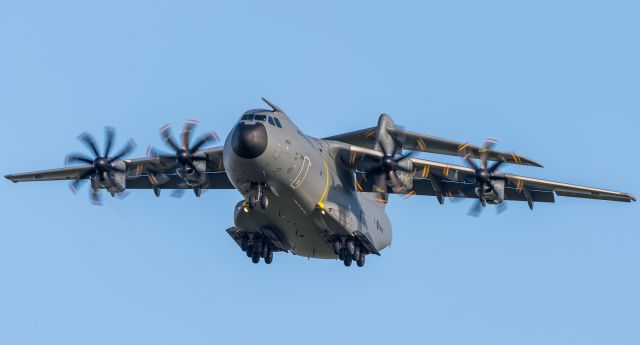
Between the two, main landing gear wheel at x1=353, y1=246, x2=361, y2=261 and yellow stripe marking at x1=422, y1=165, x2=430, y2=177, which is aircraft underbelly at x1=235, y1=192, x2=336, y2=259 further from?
yellow stripe marking at x1=422, y1=165, x2=430, y2=177

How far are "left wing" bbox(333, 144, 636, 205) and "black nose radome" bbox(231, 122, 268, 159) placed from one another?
15.8 ft

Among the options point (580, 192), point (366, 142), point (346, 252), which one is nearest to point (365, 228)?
point (346, 252)

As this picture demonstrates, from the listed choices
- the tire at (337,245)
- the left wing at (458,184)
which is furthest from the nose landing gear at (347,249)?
the left wing at (458,184)

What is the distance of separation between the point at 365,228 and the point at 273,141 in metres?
5.52

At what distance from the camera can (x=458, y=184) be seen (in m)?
36.0

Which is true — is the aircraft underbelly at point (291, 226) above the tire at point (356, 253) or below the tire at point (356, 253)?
above

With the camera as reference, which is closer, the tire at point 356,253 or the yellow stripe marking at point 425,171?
the yellow stripe marking at point 425,171

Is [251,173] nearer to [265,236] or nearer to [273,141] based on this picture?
[273,141]

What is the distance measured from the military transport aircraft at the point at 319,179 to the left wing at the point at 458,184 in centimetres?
3

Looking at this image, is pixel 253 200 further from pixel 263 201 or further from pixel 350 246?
pixel 350 246

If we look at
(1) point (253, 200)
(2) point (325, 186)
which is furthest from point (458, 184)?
(1) point (253, 200)

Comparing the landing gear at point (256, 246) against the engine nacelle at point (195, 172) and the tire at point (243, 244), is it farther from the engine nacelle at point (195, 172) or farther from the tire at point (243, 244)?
the engine nacelle at point (195, 172)

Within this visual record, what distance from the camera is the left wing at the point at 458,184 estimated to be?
113 ft

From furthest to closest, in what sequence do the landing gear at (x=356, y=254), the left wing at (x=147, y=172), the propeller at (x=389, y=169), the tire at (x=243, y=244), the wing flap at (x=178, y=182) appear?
1. the wing flap at (x=178, y=182)
2. the tire at (x=243, y=244)
3. the left wing at (x=147, y=172)
4. the landing gear at (x=356, y=254)
5. the propeller at (x=389, y=169)
